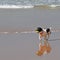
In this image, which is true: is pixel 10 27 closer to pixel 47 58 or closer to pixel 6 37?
pixel 6 37

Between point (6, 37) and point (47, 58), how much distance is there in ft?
7.08

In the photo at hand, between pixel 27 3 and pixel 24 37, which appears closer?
pixel 24 37

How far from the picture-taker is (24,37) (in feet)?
28.1

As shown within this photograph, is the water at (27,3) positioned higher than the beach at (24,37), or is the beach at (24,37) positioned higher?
the beach at (24,37)

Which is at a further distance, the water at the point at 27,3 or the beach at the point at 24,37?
the water at the point at 27,3

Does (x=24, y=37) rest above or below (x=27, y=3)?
above

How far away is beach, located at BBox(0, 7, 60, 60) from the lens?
688 centimetres

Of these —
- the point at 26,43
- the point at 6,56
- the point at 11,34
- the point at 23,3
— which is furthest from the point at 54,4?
the point at 6,56

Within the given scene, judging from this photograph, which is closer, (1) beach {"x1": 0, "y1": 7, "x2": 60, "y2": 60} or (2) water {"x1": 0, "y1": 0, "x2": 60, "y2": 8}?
(1) beach {"x1": 0, "y1": 7, "x2": 60, "y2": 60}

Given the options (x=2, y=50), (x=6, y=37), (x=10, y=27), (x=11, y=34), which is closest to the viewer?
(x=2, y=50)

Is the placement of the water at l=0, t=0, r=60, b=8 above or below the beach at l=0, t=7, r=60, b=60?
below

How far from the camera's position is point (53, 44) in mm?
7824

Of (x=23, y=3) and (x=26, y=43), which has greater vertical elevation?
(x=26, y=43)

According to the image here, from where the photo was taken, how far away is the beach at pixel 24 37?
6.88 metres
